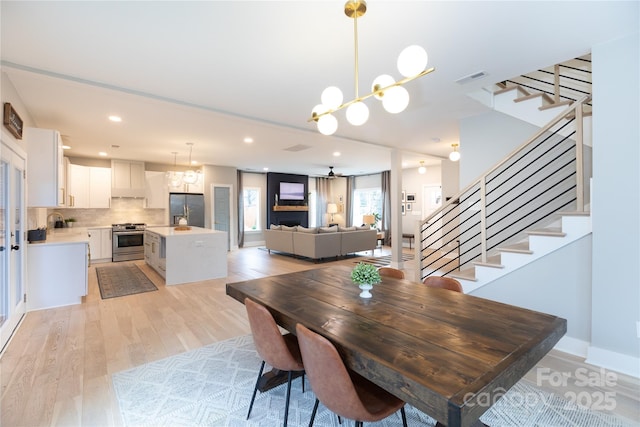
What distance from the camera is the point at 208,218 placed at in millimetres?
8625

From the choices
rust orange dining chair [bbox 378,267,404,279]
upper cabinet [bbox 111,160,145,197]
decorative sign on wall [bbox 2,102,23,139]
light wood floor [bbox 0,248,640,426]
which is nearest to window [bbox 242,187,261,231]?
upper cabinet [bbox 111,160,145,197]

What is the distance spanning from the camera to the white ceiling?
1983 millimetres

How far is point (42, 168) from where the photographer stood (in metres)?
3.74

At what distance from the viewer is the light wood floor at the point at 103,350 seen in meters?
1.93

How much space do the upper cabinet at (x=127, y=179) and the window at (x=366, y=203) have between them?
734 cm

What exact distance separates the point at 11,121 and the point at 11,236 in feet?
3.84

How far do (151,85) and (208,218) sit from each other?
19.4 ft

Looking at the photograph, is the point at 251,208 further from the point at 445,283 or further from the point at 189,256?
the point at 445,283

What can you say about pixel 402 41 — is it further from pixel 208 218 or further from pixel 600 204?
pixel 208 218

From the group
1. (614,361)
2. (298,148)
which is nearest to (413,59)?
(614,361)

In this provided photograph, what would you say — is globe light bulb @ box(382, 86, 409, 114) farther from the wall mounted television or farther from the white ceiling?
the wall mounted television

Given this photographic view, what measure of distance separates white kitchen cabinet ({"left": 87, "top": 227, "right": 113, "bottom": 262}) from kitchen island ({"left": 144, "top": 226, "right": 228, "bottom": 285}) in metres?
1.97

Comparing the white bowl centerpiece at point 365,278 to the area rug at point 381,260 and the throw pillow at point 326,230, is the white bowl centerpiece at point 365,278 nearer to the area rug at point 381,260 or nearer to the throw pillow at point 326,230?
the area rug at point 381,260

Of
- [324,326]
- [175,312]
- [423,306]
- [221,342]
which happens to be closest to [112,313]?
[175,312]
